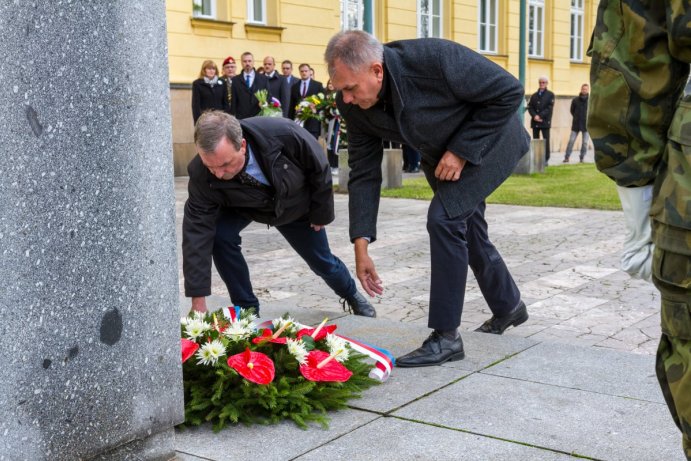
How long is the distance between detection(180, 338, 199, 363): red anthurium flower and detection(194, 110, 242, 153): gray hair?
1.04 metres

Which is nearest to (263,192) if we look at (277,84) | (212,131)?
(212,131)

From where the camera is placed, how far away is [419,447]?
10.5ft

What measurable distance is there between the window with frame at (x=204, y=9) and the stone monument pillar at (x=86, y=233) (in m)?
14.8

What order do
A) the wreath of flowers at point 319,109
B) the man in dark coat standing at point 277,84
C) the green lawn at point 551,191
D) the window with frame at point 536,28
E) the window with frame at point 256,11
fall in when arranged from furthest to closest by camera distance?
the window with frame at point 536,28
the window with frame at point 256,11
the man in dark coat standing at point 277,84
the wreath of flowers at point 319,109
the green lawn at point 551,191

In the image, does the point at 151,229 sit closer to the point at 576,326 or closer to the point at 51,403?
the point at 51,403

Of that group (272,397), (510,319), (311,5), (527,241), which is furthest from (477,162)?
(311,5)

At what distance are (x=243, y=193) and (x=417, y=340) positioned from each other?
1111 millimetres

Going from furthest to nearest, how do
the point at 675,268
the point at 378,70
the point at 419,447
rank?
the point at 378,70 < the point at 419,447 < the point at 675,268

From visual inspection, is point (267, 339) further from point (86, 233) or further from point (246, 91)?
point (246, 91)

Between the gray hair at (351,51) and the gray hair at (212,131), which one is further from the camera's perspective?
the gray hair at (212,131)

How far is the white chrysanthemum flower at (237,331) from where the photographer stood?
3771mm

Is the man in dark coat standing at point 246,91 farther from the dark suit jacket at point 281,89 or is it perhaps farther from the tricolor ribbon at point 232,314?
the tricolor ribbon at point 232,314

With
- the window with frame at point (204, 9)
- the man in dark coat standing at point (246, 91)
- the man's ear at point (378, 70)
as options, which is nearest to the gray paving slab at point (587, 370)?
the man's ear at point (378, 70)

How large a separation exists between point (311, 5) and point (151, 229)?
56.7 feet
